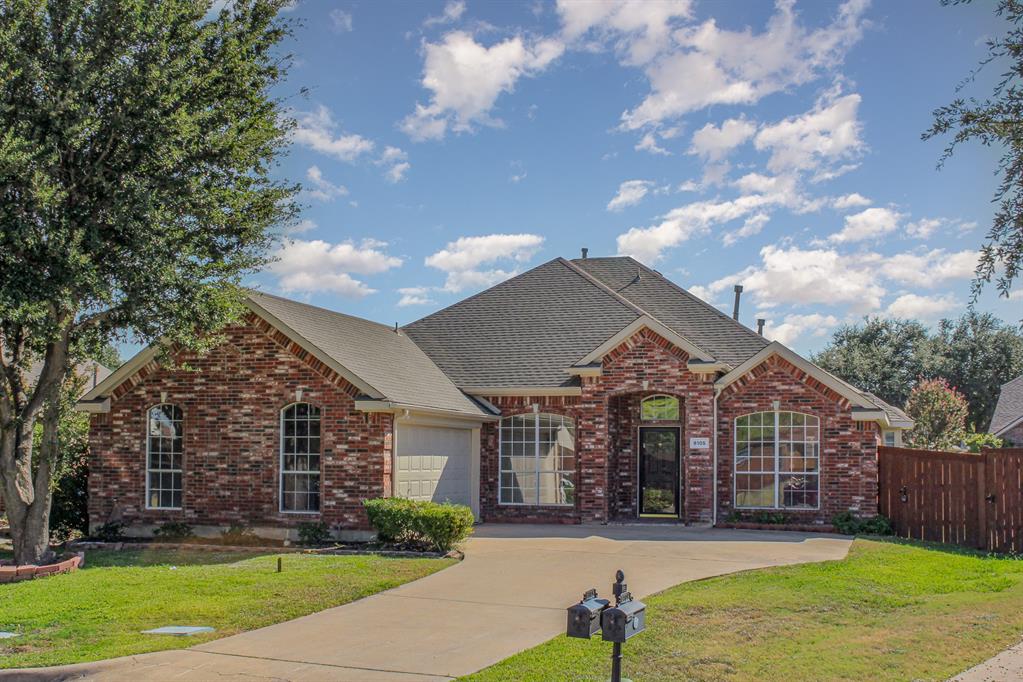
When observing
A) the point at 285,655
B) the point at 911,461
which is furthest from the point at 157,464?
the point at 911,461

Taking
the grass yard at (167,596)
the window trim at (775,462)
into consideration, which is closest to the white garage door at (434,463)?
the grass yard at (167,596)

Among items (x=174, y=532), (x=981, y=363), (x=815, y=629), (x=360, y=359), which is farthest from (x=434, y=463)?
(x=981, y=363)

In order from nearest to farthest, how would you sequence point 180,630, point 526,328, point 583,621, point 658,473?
point 583,621 → point 180,630 → point 658,473 → point 526,328

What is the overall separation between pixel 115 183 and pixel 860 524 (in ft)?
51.2

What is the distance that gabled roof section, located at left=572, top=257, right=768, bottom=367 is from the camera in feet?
79.4

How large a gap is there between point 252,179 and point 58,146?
3.38m

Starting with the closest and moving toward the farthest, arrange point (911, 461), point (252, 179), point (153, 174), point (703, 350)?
point (153, 174), point (252, 179), point (911, 461), point (703, 350)

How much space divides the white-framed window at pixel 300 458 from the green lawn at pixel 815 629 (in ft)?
28.1

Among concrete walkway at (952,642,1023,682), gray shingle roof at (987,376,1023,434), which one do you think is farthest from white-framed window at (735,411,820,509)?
gray shingle roof at (987,376,1023,434)

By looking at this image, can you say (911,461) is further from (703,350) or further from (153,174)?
(153,174)

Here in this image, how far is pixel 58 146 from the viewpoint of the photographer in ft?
49.2

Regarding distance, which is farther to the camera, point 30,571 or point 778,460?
point 778,460

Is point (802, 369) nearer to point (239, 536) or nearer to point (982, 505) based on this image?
point (982, 505)

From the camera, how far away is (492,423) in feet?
77.2
